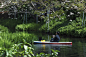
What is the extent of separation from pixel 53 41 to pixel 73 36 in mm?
7080

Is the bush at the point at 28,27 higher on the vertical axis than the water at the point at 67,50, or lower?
lower

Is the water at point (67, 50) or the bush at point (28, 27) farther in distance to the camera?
the bush at point (28, 27)

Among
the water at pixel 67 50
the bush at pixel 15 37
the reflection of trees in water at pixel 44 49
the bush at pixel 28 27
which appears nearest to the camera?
the water at pixel 67 50

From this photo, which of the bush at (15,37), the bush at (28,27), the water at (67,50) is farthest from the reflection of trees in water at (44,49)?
the bush at (28,27)

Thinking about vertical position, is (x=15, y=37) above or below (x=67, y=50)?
above

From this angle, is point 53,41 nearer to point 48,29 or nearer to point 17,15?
point 48,29

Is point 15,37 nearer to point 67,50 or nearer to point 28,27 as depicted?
point 67,50

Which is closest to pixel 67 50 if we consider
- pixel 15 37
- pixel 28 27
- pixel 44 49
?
pixel 44 49

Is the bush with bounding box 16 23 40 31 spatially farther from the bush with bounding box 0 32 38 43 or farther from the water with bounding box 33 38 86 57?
the water with bounding box 33 38 86 57

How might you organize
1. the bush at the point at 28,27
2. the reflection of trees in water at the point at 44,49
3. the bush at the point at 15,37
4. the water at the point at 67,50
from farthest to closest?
the bush at the point at 28,27 < the bush at the point at 15,37 < the reflection of trees in water at the point at 44,49 < the water at the point at 67,50

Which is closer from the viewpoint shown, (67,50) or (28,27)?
(67,50)

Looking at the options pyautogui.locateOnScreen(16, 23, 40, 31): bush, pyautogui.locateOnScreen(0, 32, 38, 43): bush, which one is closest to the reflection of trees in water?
pyautogui.locateOnScreen(0, 32, 38, 43): bush

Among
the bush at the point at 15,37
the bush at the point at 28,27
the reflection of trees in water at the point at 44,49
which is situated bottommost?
the bush at the point at 28,27

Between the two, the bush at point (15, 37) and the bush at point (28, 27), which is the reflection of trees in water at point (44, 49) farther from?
the bush at point (28, 27)
